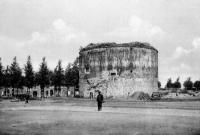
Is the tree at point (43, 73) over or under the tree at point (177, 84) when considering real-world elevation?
over

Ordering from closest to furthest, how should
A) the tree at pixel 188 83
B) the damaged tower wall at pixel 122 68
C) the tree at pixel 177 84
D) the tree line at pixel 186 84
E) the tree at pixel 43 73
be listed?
1. the damaged tower wall at pixel 122 68
2. the tree at pixel 43 73
3. the tree at pixel 188 83
4. the tree line at pixel 186 84
5. the tree at pixel 177 84

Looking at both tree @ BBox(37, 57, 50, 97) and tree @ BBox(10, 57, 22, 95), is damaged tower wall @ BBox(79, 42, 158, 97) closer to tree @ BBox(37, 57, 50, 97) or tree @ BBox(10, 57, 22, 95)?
tree @ BBox(37, 57, 50, 97)

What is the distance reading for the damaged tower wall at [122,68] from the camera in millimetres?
46094

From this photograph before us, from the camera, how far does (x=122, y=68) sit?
46.2 meters

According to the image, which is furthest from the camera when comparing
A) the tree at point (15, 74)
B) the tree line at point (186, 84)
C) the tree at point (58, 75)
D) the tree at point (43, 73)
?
the tree line at point (186, 84)

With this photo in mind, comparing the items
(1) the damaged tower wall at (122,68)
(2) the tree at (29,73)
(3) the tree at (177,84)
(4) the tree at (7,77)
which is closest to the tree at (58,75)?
(2) the tree at (29,73)

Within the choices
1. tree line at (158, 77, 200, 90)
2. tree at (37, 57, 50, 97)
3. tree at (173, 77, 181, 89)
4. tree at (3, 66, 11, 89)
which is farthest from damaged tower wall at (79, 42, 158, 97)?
tree line at (158, 77, 200, 90)

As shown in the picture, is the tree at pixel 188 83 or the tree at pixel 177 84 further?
the tree at pixel 177 84

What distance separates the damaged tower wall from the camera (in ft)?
151

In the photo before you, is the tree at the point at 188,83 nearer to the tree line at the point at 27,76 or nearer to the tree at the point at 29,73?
the tree line at the point at 27,76

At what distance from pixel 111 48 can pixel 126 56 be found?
2.83 m

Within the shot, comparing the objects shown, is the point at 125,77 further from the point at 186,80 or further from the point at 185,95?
the point at 186,80

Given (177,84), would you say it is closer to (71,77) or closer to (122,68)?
(71,77)

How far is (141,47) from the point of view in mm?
46812
